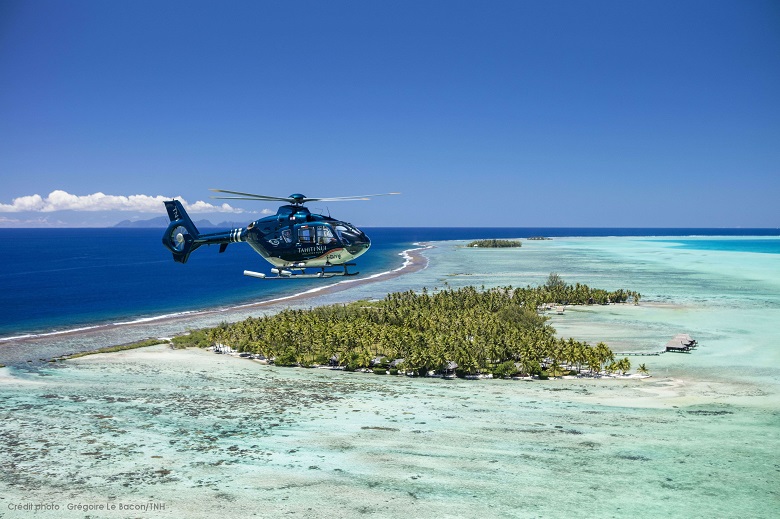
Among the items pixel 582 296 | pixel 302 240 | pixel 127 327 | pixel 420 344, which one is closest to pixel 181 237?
pixel 302 240

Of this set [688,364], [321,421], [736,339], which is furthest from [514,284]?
[321,421]

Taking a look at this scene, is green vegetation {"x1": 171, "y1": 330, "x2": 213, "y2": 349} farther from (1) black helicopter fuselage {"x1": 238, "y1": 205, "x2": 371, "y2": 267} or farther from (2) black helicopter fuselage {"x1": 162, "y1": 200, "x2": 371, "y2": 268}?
(1) black helicopter fuselage {"x1": 238, "y1": 205, "x2": 371, "y2": 267}

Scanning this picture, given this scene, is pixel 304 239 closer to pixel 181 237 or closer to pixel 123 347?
pixel 181 237

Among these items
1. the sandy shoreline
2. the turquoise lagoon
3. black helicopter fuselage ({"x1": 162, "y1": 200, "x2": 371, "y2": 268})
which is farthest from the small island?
the sandy shoreline

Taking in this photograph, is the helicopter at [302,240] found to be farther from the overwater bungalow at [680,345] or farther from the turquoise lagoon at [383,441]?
the overwater bungalow at [680,345]

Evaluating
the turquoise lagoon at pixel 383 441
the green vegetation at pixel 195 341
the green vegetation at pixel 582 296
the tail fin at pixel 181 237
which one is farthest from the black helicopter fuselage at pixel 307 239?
the green vegetation at pixel 582 296
